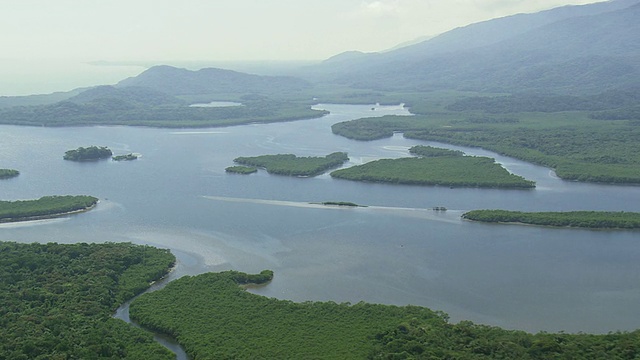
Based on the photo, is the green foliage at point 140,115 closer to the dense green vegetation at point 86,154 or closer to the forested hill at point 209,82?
the dense green vegetation at point 86,154

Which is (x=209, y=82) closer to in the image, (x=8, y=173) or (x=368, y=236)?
(x=8, y=173)

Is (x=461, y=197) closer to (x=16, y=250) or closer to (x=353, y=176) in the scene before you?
(x=353, y=176)

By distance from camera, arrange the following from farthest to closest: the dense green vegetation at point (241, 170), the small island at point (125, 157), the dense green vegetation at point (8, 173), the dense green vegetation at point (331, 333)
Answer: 1. the small island at point (125, 157)
2. the dense green vegetation at point (8, 173)
3. the dense green vegetation at point (241, 170)
4. the dense green vegetation at point (331, 333)

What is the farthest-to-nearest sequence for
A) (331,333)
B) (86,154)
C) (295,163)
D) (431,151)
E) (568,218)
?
(86,154) → (431,151) → (295,163) → (568,218) → (331,333)

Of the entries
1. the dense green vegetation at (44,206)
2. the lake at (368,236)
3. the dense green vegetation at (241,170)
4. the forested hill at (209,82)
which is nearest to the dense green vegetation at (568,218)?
the lake at (368,236)

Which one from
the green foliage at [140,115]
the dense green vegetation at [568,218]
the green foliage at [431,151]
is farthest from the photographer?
the green foliage at [140,115]

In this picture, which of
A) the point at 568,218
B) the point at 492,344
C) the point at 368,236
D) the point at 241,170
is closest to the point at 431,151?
the point at 241,170
